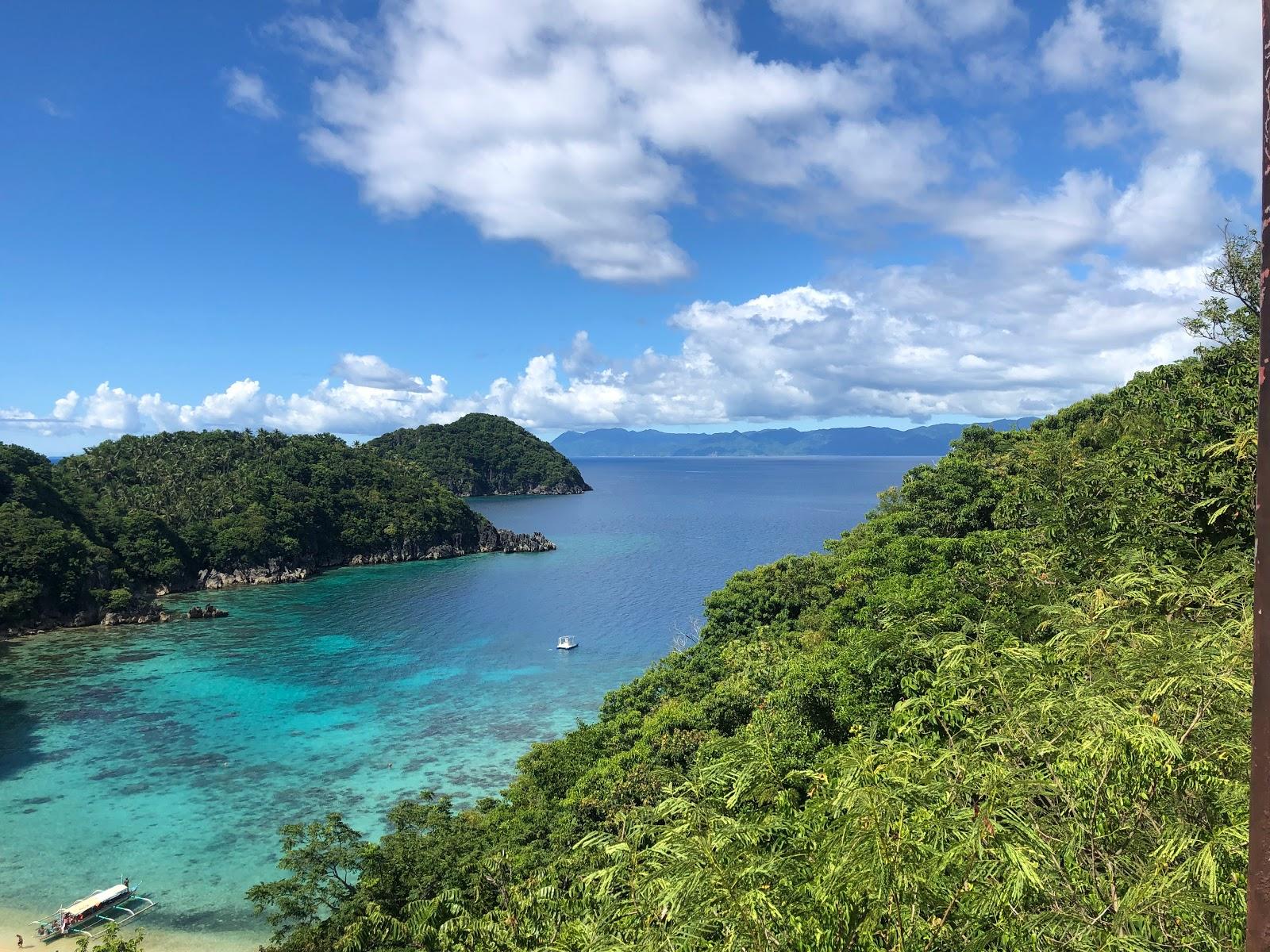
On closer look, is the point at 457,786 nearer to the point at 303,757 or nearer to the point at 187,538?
the point at 303,757

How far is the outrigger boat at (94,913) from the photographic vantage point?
19.3m

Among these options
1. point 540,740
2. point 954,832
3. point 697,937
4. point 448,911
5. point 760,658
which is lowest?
point 540,740

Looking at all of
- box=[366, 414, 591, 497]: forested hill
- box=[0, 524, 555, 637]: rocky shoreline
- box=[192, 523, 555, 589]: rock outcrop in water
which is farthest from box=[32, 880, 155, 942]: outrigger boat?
box=[366, 414, 591, 497]: forested hill

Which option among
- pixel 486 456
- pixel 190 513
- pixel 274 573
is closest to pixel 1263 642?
pixel 274 573

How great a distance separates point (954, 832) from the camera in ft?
15.8

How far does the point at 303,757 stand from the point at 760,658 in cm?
2140

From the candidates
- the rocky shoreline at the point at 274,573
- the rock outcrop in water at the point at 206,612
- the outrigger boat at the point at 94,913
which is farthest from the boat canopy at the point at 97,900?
the rocky shoreline at the point at 274,573

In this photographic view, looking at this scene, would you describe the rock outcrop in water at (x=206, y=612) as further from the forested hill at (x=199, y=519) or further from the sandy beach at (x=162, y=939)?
the sandy beach at (x=162, y=939)

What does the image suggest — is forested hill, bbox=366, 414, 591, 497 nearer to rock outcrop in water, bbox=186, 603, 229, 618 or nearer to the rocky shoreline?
the rocky shoreline

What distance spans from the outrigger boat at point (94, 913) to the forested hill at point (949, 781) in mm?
3871

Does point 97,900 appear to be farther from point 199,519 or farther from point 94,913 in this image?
point 199,519

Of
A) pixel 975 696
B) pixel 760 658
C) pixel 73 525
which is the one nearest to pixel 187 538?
pixel 73 525

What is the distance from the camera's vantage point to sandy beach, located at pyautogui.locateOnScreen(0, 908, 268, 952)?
18953 mm

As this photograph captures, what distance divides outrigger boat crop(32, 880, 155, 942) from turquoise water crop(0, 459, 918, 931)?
80 cm
